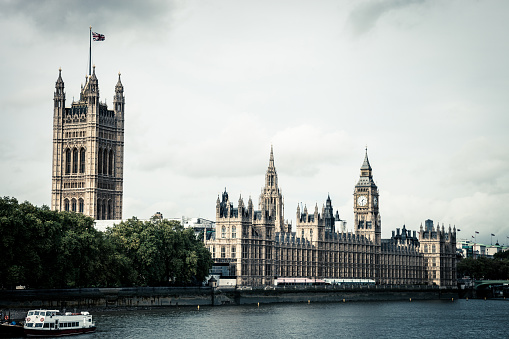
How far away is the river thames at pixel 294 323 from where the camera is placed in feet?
342

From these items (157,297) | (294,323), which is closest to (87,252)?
(157,297)

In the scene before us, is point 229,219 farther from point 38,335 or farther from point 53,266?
point 38,335

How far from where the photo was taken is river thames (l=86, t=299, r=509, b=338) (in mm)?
104263

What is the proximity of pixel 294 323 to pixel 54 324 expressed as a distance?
34358mm

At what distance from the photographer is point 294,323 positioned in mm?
119812

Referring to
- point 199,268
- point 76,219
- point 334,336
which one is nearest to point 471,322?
point 334,336

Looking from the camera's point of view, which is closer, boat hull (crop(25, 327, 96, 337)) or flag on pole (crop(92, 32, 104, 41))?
boat hull (crop(25, 327, 96, 337))

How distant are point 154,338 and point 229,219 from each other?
280 feet

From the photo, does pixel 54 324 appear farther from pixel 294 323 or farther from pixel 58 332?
pixel 294 323

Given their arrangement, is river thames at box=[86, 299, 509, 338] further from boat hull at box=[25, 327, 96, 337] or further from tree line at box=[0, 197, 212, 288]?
tree line at box=[0, 197, 212, 288]

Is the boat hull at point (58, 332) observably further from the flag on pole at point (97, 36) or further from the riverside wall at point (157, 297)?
the flag on pole at point (97, 36)

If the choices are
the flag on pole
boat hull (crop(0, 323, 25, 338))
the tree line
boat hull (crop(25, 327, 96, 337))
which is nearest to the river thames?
boat hull (crop(25, 327, 96, 337))

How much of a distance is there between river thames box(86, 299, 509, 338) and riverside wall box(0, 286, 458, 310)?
3.00m

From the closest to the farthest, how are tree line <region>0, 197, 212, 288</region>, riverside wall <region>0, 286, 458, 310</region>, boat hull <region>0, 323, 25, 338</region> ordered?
boat hull <region>0, 323, 25, 338</region>, tree line <region>0, 197, 212, 288</region>, riverside wall <region>0, 286, 458, 310</region>
